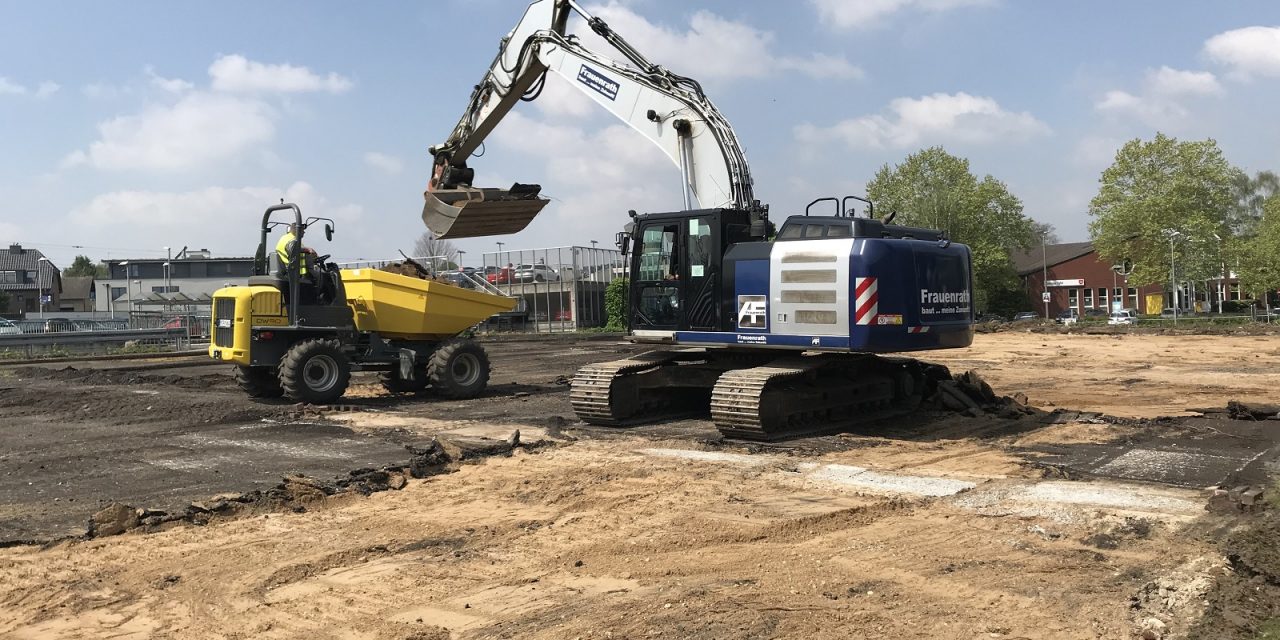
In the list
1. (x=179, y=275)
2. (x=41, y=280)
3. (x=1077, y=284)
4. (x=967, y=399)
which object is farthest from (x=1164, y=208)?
(x=41, y=280)

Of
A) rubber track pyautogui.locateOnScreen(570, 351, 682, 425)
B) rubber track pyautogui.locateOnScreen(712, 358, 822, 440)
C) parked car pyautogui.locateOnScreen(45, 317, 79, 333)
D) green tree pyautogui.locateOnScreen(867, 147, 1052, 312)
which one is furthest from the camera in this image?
green tree pyautogui.locateOnScreen(867, 147, 1052, 312)

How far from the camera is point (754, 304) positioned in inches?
444

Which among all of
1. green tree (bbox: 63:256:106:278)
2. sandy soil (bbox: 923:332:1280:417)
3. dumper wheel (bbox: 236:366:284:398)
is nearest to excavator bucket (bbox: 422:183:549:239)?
dumper wheel (bbox: 236:366:284:398)

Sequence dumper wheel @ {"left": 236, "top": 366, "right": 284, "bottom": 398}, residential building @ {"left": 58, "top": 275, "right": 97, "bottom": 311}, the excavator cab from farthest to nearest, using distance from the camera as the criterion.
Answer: residential building @ {"left": 58, "top": 275, "right": 97, "bottom": 311}, dumper wheel @ {"left": 236, "top": 366, "right": 284, "bottom": 398}, the excavator cab

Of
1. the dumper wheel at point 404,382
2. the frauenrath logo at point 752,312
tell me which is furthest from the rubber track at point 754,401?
the dumper wheel at point 404,382

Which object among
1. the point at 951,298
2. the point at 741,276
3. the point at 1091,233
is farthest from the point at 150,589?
the point at 1091,233

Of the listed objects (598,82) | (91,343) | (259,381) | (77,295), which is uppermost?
(598,82)

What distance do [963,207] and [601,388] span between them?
60343mm

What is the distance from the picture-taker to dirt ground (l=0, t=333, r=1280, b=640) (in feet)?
16.0

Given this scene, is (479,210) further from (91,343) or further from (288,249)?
(91,343)

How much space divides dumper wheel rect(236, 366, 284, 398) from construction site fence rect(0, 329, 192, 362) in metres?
15.2

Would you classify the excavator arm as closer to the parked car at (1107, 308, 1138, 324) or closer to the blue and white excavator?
the blue and white excavator

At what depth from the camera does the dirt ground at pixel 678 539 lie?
4.88 metres

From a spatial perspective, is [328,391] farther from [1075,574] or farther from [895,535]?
[1075,574]
